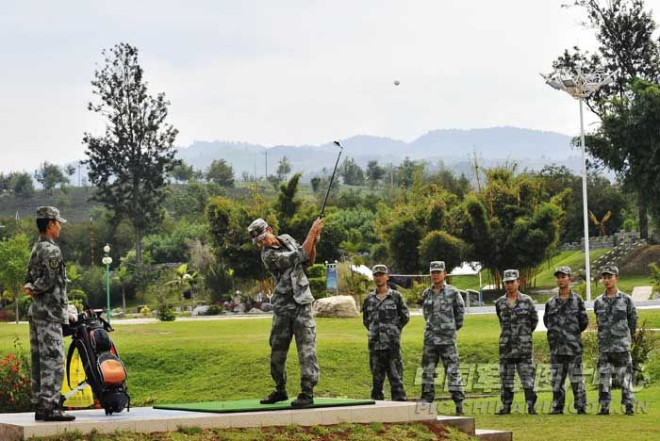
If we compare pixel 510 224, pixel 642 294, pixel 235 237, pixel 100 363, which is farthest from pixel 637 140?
pixel 100 363

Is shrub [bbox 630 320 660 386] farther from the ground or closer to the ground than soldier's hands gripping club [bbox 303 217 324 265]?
closer to the ground

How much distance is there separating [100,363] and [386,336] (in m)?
5.30

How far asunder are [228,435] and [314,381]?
1453 mm

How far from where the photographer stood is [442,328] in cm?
1798

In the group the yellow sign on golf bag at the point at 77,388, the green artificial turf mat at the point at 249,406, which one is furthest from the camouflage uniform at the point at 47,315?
the green artificial turf mat at the point at 249,406

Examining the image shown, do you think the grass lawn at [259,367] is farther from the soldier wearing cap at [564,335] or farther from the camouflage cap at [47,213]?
the camouflage cap at [47,213]

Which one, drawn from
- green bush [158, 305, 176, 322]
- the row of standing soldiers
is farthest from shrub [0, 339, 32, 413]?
green bush [158, 305, 176, 322]

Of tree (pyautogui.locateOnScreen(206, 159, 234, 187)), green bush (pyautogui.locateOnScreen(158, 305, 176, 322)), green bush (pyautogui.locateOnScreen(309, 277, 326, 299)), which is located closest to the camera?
green bush (pyautogui.locateOnScreen(158, 305, 176, 322))

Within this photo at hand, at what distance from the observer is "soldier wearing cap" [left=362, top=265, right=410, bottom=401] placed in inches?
694

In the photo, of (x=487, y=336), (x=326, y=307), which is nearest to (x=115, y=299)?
(x=326, y=307)

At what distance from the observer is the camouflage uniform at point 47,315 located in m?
12.6

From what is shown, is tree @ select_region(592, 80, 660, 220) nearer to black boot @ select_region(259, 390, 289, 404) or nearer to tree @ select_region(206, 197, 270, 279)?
tree @ select_region(206, 197, 270, 279)

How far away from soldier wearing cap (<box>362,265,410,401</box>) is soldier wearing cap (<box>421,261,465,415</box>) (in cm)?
44

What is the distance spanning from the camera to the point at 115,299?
76.1m
